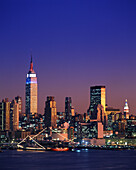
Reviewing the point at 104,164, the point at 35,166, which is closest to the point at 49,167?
the point at 35,166

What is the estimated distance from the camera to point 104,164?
13600 centimetres

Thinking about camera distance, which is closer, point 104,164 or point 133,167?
point 133,167

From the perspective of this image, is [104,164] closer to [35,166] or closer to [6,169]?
[35,166]

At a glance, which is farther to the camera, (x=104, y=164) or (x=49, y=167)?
(x=104, y=164)

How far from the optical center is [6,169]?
120000 millimetres

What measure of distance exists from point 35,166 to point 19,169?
853 cm

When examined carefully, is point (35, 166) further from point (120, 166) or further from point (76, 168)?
point (120, 166)

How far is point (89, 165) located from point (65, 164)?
654 cm

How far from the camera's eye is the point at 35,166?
128 meters

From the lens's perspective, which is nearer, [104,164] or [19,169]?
[19,169]

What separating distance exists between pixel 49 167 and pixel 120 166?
17.2 m

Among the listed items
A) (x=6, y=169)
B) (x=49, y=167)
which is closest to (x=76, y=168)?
(x=49, y=167)

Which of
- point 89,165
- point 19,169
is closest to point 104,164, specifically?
point 89,165

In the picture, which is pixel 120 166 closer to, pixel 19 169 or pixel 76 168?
pixel 76 168
